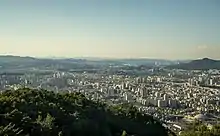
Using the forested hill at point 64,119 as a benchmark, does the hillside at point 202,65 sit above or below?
below

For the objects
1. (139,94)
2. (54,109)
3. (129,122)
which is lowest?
(139,94)

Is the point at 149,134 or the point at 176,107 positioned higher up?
the point at 149,134

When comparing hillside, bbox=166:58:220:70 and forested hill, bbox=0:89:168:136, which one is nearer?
forested hill, bbox=0:89:168:136

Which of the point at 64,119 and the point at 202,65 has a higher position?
the point at 64,119

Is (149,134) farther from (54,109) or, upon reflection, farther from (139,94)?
(139,94)

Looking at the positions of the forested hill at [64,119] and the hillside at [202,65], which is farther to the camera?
the hillside at [202,65]

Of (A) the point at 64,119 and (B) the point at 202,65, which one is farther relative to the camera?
(B) the point at 202,65

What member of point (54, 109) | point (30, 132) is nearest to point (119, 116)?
point (54, 109)

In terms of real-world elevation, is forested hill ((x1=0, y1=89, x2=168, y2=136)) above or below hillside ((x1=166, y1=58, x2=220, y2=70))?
above
